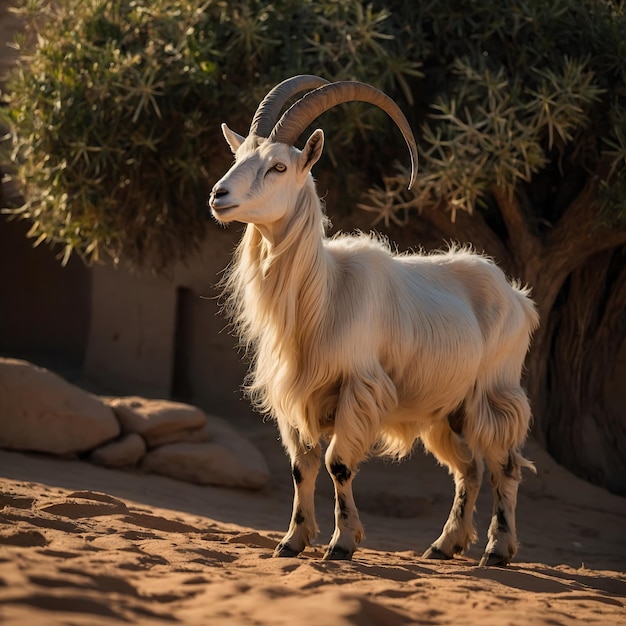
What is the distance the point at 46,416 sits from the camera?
8055mm

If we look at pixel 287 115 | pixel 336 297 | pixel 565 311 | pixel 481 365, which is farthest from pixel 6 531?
pixel 565 311

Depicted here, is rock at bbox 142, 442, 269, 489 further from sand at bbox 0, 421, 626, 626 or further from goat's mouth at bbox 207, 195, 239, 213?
goat's mouth at bbox 207, 195, 239, 213

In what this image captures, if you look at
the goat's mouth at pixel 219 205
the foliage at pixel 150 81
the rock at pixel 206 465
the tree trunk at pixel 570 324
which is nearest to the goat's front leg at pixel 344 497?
the goat's mouth at pixel 219 205

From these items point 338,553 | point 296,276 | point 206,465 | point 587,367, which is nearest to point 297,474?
point 338,553

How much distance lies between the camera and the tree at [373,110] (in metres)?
8.13

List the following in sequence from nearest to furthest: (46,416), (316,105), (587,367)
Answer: (316,105) < (46,416) < (587,367)

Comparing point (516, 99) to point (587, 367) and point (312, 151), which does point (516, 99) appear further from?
point (312, 151)

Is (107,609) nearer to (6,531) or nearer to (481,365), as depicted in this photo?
(6,531)

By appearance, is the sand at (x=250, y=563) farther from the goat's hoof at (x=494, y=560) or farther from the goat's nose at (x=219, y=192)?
the goat's nose at (x=219, y=192)

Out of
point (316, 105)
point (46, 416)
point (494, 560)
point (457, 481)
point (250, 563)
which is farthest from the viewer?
point (46, 416)

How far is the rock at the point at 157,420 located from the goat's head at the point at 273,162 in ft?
11.6

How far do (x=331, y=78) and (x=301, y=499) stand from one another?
4158 mm

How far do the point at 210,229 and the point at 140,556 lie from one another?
21.2 ft

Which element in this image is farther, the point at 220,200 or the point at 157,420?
the point at 157,420
